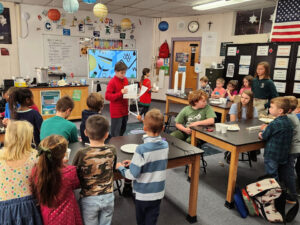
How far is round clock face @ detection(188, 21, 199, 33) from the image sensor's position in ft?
24.7

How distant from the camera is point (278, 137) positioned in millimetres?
2553

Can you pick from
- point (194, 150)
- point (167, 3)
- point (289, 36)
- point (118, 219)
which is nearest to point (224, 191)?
point (194, 150)

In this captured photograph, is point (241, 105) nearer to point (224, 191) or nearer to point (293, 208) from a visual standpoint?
point (224, 191)

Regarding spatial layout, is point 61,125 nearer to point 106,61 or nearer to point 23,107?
point 23,107

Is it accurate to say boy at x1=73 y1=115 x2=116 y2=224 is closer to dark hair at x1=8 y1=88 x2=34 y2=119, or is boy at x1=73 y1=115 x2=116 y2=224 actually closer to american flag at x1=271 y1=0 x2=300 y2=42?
dark hair at x1=8 y1=88 x2=34 y2=119

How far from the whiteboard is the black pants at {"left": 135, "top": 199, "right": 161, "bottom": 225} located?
20.1 feet

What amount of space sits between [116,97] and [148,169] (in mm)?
1833

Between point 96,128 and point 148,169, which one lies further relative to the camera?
point 148,169

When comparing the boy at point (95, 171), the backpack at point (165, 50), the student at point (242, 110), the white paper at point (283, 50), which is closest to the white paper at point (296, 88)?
the white paper at point (283, 50)

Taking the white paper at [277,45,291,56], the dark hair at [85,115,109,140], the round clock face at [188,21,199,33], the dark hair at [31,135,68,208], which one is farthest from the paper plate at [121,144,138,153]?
the round clock face at [188,21,199,33]

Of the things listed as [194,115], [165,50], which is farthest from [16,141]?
[165,50]

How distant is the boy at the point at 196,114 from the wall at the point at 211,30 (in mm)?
4076

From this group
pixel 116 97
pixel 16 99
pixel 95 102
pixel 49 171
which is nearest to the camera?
pixel 49 171

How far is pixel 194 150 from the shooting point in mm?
2227
